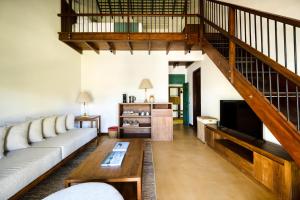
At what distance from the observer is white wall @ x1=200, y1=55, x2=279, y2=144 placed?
4363 mm

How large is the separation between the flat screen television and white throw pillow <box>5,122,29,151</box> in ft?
12.3

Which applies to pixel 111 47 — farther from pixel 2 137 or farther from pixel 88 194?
pixel 88 194

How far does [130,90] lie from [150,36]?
2007 millimetres

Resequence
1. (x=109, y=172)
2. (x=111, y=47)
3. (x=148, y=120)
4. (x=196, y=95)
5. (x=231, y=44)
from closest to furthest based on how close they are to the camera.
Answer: (x=109, y=172)
(x=231, y=44)
(x=111, y=47)
(x=148, y=120)
(x=196, y=95)

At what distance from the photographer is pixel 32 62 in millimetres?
3459

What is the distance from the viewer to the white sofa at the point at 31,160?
1.81m

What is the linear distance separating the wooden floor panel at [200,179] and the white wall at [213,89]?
4.76ft

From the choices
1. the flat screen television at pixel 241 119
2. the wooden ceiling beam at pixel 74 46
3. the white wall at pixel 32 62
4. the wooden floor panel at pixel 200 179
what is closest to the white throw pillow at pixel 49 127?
the white wall at pixel 32 62

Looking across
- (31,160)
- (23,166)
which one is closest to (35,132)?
(31,160)

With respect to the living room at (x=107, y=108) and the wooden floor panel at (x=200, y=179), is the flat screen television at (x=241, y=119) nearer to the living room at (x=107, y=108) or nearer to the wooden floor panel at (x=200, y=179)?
the living room at (x=107, y=108)

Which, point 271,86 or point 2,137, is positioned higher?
point 271,86

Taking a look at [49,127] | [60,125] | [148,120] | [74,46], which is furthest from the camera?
[148,120]

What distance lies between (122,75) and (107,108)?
4.03ft

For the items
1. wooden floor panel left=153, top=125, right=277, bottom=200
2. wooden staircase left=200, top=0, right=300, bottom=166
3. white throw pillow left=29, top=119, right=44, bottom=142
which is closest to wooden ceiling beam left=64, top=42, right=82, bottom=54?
white throw pillow left=29, top=119, right=44, bottom=142
